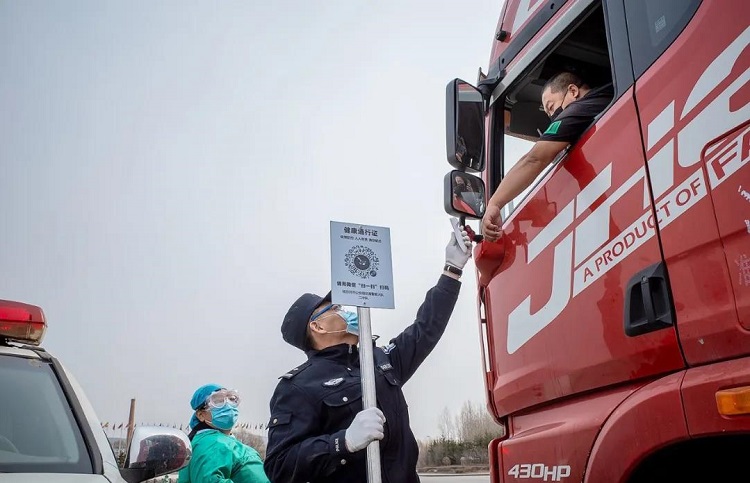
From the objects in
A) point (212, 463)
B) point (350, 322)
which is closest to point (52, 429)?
point (350, 322)

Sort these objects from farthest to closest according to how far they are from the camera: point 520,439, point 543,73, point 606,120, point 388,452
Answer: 1. point 388,452
2. point 543,73
3. point 520,439
4. point 606,120

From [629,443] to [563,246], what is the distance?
65 cm

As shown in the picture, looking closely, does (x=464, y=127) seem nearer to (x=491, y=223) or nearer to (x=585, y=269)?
(x=491, y=223)

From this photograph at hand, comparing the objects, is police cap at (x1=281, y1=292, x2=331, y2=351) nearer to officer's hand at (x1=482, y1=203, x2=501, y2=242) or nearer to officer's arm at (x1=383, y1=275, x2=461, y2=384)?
officer's arm at (x1=383, y1=275, x2=461, y2=384)

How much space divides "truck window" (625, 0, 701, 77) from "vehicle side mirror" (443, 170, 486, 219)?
0.86m

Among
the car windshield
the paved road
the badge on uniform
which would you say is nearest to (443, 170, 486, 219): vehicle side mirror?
the badge on uniform

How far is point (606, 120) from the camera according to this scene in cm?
194

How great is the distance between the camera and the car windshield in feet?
6.85

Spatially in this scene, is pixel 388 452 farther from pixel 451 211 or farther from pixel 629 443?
pixel 629 443

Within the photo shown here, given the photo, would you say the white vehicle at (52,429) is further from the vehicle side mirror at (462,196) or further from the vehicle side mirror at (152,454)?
the vehicle side mirror at (462,196)

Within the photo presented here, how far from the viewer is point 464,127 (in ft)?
8.51

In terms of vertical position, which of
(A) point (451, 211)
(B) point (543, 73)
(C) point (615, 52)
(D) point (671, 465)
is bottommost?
(D) point (671, 465)

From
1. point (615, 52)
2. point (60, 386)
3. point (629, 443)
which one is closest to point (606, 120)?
point (615, 52)

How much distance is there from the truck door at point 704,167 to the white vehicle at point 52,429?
6.08ft
